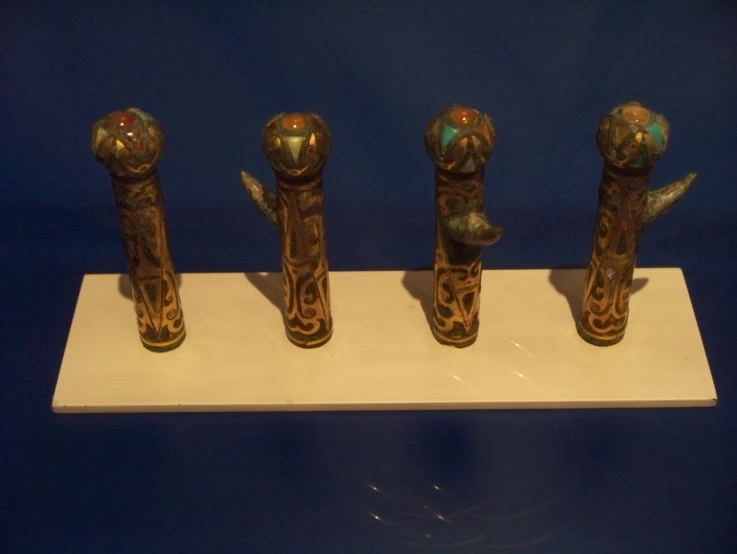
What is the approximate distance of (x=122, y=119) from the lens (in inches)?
57.9

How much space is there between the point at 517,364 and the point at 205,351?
466 millimetres

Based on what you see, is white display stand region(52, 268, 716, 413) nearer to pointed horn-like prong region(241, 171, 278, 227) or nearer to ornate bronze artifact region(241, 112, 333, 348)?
ornate bronze artifact region(241, 112, 333, 348)

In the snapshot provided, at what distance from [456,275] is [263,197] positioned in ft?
0.96

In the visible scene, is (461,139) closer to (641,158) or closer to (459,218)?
(459,218)

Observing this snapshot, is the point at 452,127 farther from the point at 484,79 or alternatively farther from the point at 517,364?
the point at 484,79

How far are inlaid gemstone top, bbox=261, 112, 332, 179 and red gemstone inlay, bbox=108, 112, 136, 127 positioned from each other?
171mm

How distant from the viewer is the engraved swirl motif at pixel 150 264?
154 cm

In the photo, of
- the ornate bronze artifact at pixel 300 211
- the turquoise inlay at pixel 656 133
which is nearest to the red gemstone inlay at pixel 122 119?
the ornate bronze artifact at pixel 300 211

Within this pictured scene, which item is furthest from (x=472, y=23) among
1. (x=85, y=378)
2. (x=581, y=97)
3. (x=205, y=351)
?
(x=85, y=378)

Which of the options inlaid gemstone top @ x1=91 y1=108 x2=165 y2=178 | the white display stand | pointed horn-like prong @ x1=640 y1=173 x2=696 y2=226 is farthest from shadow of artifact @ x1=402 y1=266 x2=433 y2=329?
inlaid gemstone top @ x1=91 y1=108 x2=165 y2=178

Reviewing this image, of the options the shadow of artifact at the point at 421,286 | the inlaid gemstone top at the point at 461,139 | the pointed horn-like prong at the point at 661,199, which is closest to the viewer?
the inlaid gemstone top at the point at 461,139

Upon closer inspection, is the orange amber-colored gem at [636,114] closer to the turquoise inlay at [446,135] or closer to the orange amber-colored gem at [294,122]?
the turquoise inlay at [446,135]

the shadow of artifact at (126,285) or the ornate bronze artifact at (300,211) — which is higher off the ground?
the ornate bronze artifact at (300,211)

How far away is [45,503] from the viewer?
5.25 feet
